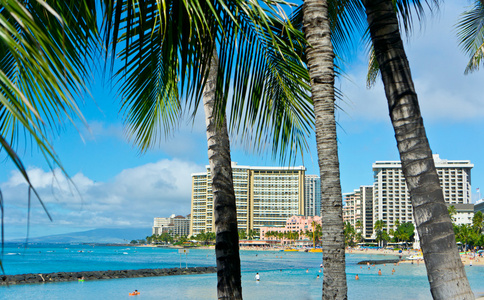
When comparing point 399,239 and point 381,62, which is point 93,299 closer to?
point 381,62

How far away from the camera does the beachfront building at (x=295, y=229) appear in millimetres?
163625

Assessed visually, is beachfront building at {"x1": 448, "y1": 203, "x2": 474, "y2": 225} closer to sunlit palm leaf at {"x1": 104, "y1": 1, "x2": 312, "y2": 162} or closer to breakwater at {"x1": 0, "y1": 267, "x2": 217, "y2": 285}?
breakwater at {"x1": 0, "y1": 267, "x2": 217, "y2": 285}

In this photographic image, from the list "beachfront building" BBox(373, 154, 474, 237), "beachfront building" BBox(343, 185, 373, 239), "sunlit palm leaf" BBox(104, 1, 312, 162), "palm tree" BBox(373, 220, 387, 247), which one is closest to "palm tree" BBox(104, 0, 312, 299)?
"sunlit palm leaf" BBox(104, 1, 312, 162)

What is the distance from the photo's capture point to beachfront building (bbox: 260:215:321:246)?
537ft

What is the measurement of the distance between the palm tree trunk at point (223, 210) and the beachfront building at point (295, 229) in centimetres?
15869

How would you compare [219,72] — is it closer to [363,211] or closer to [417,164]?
[417,164]

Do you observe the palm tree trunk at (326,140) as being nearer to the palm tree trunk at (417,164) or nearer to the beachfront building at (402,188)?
the palm tree trunk at (417,164)

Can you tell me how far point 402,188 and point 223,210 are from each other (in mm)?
180566

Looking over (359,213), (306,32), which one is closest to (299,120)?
(306,32)

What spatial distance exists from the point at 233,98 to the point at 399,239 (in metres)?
161

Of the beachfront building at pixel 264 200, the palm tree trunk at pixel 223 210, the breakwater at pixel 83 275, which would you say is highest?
the beachfront building at pixel 264 200

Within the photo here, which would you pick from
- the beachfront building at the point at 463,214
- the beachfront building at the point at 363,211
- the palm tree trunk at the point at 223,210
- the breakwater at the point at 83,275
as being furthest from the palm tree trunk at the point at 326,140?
the beachfront building at the point at 363,211

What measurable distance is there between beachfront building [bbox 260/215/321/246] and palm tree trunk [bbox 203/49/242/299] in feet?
521

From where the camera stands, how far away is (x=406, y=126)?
11.7ft
